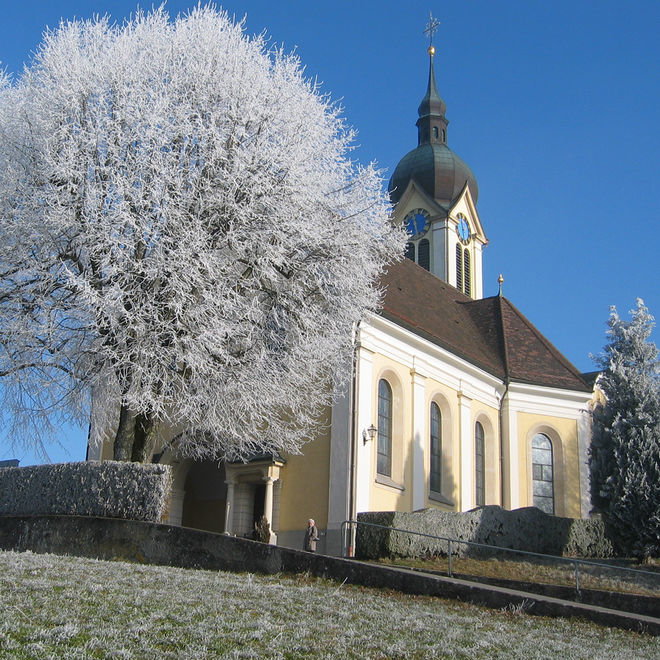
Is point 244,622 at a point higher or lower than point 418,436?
lower

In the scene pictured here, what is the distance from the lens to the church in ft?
77.7

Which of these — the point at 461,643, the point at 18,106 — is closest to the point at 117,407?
the point at 18,106

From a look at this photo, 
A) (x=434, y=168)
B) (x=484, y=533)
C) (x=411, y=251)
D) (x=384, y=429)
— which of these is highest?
(x=434, y=168)

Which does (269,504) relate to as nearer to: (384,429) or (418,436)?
(384,429)

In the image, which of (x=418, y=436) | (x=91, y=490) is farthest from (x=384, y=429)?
(x=91, y=490)

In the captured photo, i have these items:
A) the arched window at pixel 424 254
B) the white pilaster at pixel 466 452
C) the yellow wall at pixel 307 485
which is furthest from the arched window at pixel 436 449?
the arched window at pixel 424 254

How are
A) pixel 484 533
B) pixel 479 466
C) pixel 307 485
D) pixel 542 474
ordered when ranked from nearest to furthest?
pixel 484 533
pixel 307 485
pixel 479 466
pixel 542 474

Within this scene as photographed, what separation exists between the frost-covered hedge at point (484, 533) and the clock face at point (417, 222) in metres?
23.0

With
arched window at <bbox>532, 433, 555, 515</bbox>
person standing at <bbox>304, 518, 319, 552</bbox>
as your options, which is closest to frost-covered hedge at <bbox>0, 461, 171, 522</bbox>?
person standing at <bbox>304, 518, 319, 552</bbox>

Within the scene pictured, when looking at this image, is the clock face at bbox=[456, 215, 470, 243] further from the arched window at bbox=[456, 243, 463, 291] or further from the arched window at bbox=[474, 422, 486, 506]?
the arched window at bbox=[474, 422, 486, 506]

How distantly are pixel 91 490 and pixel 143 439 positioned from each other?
2.17 metres

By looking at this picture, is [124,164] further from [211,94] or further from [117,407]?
[117,407]

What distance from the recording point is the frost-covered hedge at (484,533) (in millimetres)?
20172

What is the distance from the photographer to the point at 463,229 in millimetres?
46531
